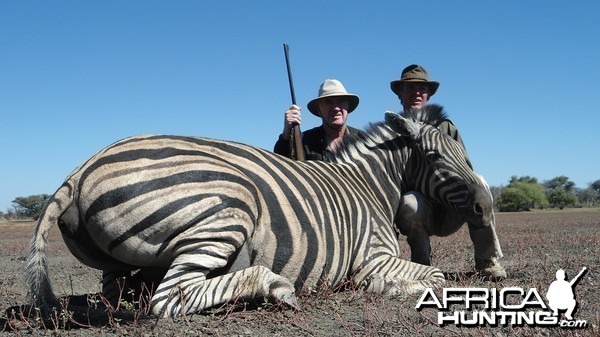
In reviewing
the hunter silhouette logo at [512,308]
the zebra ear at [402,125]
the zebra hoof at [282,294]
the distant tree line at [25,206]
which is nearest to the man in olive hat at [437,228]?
the zebra ear at [402,125]

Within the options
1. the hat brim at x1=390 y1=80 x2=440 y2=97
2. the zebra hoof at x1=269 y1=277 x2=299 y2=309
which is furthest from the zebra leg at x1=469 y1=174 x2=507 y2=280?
the zebra hoof at x1=269 y1=277 x2=299 y2=309

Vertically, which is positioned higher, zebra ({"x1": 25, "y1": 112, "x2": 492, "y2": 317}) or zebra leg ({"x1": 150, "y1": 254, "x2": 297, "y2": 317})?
zebra ({"x1": 25, "y1": 112, "x2": 492, "y2": 317})

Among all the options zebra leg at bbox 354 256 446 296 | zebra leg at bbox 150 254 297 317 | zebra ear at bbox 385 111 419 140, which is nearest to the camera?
zebra leg at bbox 150 254 297 317

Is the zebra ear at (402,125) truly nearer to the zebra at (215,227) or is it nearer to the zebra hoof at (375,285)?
the zebra at (215,227)

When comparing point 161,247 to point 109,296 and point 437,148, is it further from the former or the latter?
point 437,148

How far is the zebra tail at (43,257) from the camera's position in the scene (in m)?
3.39

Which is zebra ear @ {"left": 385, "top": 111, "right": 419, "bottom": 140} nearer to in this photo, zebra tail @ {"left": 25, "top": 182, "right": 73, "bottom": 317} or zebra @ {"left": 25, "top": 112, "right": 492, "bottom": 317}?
zebra @ {"left": 25, "top": 112, "right": 492, "bottom": 317}

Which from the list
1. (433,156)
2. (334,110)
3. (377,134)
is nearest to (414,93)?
(334,110)

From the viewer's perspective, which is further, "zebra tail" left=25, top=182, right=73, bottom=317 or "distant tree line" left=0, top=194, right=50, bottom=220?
"distant tree line" left=0, top=194, right=50, bottom=220

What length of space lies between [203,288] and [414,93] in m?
4.23

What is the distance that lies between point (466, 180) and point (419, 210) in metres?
0.48

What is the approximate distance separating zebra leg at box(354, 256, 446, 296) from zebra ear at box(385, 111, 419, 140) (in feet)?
3.95

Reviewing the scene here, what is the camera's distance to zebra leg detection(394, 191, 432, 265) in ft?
16.8

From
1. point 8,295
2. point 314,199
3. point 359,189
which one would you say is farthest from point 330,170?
point 8,295
